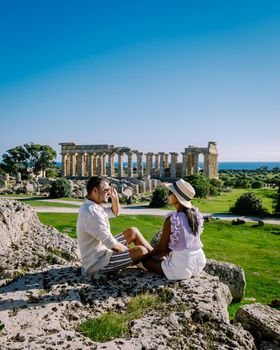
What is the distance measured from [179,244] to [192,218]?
53cm

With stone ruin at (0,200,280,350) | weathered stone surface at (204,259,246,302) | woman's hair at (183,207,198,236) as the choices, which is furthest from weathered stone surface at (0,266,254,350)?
weathered stone surface at (204,259,246,302)

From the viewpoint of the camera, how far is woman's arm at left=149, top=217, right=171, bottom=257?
7.21m

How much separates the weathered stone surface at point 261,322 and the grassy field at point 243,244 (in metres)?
3.86

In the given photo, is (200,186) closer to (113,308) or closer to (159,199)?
(159,199)

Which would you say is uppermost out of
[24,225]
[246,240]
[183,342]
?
[24,225]

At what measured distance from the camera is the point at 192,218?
7.23 meters

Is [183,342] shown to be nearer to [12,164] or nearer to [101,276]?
[101,276]

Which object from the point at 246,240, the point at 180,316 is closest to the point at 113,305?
the point at 180,316

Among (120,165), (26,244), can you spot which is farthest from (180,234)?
(120,165)

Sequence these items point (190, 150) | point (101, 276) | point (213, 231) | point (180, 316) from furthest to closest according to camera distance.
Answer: point (190, 150) < point (213, 231) < point (101, 276) < point (180, 316)

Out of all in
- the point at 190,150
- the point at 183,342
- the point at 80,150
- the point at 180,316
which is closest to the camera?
the point at 183,342

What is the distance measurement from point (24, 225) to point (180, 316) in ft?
19.4

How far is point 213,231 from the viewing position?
2331 cm

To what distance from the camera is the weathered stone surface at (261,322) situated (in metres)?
6.92
